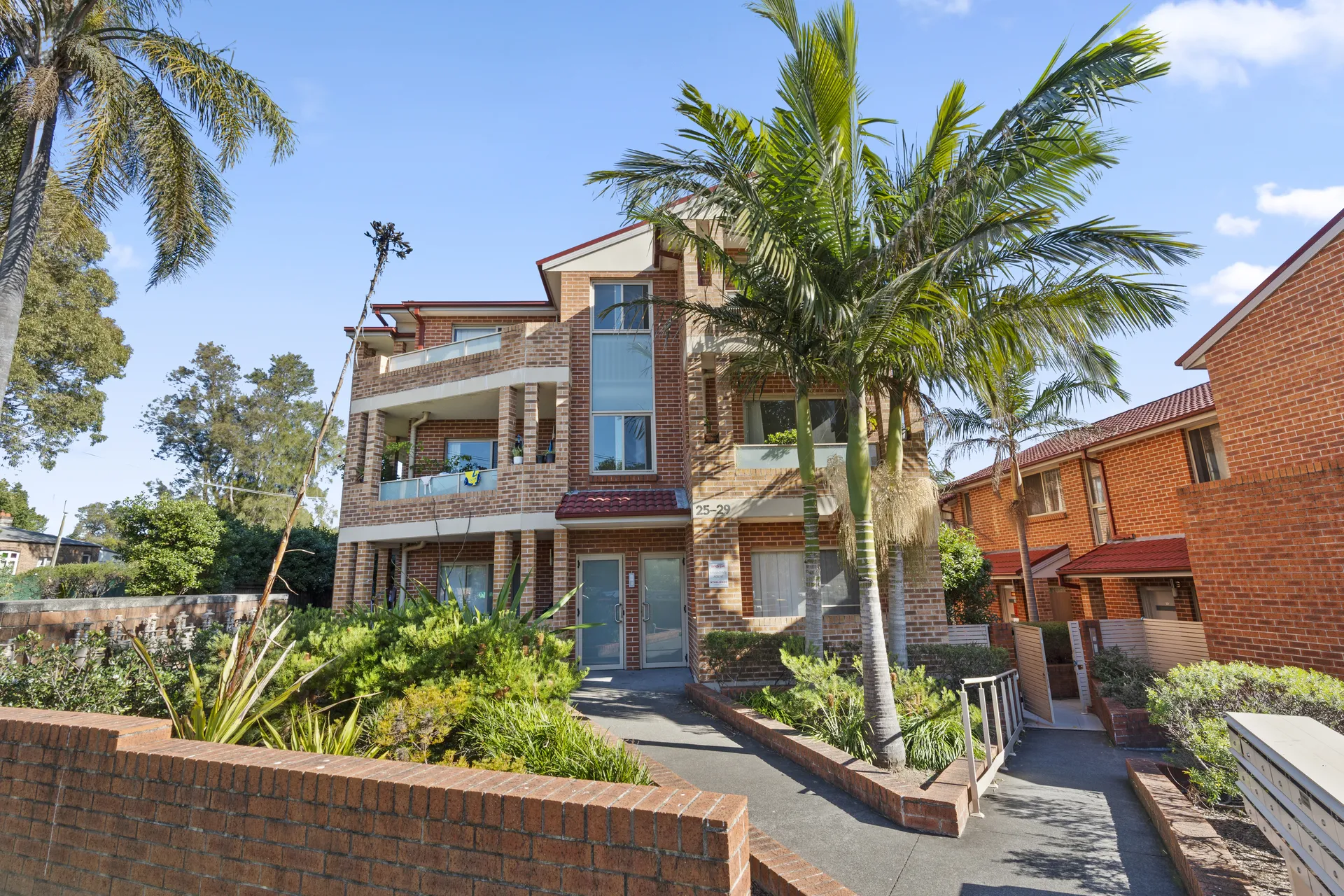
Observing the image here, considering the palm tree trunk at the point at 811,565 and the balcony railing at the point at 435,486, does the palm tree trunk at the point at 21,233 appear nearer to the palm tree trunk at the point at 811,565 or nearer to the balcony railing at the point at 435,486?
the balcony railing at the point at 435,486

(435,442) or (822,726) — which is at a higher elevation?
(435,442)

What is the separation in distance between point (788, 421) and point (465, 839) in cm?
1240

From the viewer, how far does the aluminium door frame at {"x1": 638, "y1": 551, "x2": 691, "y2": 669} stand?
46.6ft

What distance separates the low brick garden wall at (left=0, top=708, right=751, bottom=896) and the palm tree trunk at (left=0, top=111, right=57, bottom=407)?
766cm

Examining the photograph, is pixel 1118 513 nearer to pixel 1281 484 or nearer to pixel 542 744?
pixel 1281 484

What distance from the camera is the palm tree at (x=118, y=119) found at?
920 centimetres

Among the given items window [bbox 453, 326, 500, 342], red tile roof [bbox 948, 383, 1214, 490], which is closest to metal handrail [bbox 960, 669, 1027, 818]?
red tile roof [bbox 948, 383, 1214, 490]

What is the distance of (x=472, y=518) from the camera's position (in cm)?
1455

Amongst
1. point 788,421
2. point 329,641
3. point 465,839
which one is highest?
point 788,421

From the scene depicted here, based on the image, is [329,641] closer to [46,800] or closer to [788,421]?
[46,800]

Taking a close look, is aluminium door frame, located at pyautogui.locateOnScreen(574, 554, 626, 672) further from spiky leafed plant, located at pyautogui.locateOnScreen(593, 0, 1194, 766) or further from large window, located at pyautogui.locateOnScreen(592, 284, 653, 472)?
spiky leafed plant, located at pyautogui.locateOnScreen(593, 0, 1194, 766)

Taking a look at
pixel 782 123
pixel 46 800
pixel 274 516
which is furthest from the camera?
pixel 274 516

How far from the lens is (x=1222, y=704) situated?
5.95 m

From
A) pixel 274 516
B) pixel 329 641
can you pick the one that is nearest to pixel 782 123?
pixel 329 641
